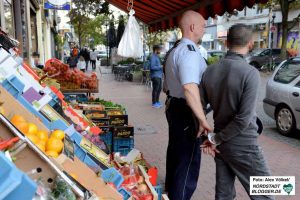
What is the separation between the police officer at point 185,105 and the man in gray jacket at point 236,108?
17 cm

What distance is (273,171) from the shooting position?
5695 mm

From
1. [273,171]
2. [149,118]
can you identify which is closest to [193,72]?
[273,171]

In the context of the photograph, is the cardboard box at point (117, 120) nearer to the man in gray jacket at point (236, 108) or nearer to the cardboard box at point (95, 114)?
the cardboard box at point (95, 114)

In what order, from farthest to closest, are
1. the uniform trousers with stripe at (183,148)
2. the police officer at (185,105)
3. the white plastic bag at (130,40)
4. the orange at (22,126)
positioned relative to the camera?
the white plastic bag at (130,40), the uniform trousers with stripe at (183,148), the police officer at (185,105), the orange at (22,126)

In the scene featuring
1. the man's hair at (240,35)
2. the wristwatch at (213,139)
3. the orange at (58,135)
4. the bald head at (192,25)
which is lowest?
the wristwatch at (213,139)

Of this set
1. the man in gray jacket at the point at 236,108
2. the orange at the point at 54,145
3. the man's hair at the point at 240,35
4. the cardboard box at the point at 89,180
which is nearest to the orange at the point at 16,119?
the orange at the point at 54,145

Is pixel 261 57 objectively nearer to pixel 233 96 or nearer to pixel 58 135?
pixel 233 96

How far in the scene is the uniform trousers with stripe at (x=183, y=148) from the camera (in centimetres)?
378

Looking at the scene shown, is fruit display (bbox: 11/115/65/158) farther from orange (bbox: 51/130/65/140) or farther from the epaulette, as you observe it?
the epaulette

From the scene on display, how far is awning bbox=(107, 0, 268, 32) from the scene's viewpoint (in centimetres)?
446

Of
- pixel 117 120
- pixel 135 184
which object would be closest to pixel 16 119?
pixel 135 184

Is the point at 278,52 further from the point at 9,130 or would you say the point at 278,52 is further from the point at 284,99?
the point at 9,130

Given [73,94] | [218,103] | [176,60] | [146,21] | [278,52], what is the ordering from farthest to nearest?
[278,52] < [146,21] < [73,94] < [176,60] < [218,103]

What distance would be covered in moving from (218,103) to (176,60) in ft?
2.20
